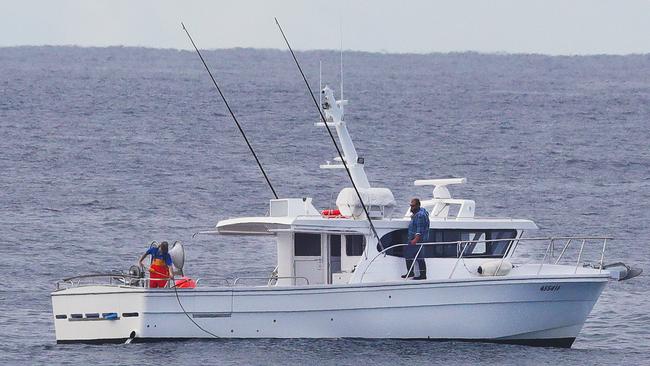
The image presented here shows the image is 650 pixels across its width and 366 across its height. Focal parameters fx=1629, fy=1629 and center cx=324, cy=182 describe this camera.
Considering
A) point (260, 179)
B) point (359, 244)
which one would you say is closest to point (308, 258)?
point (359, 244)

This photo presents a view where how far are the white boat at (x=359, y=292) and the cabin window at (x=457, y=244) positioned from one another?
0.02m

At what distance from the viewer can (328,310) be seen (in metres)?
31.3

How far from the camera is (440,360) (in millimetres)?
30219

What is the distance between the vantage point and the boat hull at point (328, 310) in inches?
1229

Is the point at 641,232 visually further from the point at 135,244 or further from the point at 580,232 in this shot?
the point at 135,244

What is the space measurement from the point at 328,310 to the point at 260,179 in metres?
31.7

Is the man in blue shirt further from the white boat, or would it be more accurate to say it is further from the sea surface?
the sea surface

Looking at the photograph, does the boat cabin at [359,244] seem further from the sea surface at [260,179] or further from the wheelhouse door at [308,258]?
the sea surface at [260,179]

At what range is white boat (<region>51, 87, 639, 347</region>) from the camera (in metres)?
31.3

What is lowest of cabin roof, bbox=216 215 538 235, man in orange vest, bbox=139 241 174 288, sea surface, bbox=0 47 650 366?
sea surface, bbox=0 47 650 366

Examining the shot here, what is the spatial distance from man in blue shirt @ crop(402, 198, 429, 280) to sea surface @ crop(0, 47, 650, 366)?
4.81 ft

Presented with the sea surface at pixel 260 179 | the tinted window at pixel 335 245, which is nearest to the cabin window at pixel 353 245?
the tinted window at pixel 335 245

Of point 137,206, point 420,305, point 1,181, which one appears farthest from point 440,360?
point 1,181

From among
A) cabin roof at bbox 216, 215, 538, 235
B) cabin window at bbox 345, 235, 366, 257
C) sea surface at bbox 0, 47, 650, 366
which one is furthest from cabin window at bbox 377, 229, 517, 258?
sea surface at bbox 0, 47, 650, 366
